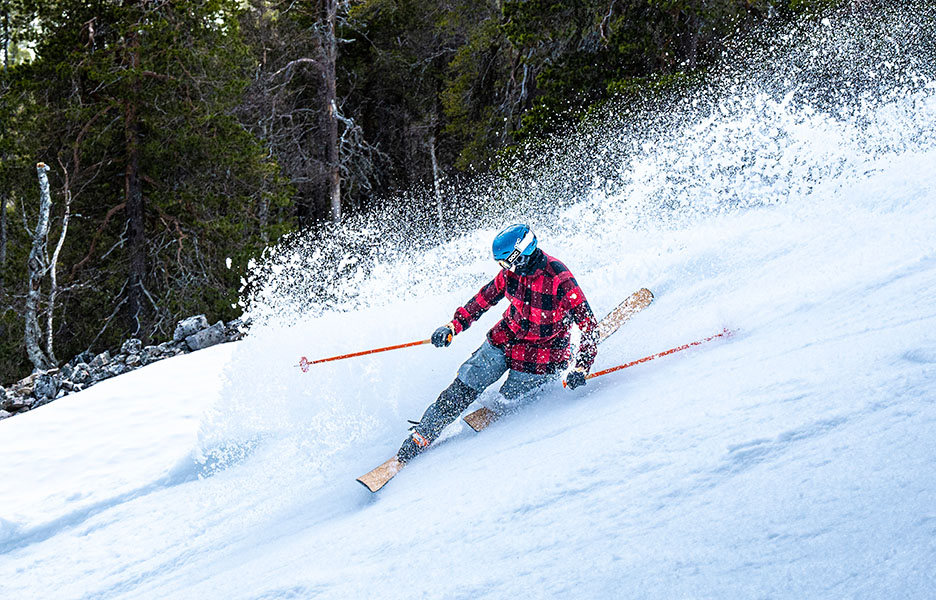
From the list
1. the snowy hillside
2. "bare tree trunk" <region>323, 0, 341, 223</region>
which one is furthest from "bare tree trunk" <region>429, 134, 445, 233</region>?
the snowy hillside

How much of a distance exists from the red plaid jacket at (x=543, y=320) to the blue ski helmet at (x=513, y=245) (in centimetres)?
15

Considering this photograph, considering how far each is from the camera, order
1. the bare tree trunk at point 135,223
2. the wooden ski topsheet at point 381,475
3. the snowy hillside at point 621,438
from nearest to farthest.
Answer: the snowy hillside at point 621,438 < the wooden ski topsheet at point 381,475 < the bare tree trunk at point 135,223

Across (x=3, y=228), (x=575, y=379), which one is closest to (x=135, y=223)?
(x=3, y=228)

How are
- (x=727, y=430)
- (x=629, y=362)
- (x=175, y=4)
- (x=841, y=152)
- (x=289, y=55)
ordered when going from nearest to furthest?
1. (x=727, y=430)
2. (x=629, y=362)
3. (x=841, y=152)
4. (x=175, y=4)
5. (x=289, y=55)

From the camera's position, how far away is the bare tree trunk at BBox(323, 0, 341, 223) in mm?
20734

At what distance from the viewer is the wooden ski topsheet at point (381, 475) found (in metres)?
4.68

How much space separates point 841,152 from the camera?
8.57 m

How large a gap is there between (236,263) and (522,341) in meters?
14.3

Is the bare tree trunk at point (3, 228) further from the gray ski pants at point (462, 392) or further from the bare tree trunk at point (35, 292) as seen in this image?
the gray ski pants at point (462, 392)

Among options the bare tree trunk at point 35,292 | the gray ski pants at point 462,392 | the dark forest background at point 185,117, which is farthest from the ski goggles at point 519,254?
the bare tree trunk at point 35,292

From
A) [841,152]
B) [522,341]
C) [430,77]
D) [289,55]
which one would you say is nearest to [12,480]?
[522,341]

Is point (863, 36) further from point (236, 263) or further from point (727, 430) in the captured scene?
point (236, 263)

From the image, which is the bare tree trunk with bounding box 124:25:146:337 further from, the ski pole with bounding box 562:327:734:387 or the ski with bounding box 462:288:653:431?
the ski pole with bounding box 562:327:734:387

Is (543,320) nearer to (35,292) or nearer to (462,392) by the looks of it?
(462,392)
